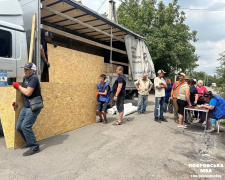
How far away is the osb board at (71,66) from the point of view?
4780 millimetres

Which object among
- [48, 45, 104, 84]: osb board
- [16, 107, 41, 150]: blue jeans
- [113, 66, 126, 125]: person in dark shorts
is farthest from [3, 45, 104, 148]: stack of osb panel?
[113, 66, 126, 125]: person in dark shorts

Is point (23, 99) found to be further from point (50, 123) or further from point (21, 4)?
point (21, 4)

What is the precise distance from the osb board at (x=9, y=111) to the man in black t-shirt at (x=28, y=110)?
18 centimetres

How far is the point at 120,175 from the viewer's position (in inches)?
101

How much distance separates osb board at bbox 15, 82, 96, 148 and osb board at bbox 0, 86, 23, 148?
169 mm

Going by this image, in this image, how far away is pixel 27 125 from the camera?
10.1ft

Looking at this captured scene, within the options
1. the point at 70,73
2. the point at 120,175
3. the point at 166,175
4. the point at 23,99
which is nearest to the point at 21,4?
the point at 70,73

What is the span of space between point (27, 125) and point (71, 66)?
8.47 feet

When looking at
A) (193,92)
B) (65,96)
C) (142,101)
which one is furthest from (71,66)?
(193,92)

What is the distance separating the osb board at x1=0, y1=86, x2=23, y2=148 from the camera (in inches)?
129

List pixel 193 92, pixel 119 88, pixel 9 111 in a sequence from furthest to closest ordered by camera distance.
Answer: pixel 193 92
pixel 119 88
pixel 9 111

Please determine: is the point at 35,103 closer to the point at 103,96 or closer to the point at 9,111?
the point at 9,111

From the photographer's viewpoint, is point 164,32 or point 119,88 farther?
point 164,32

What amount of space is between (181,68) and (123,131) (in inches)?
633
